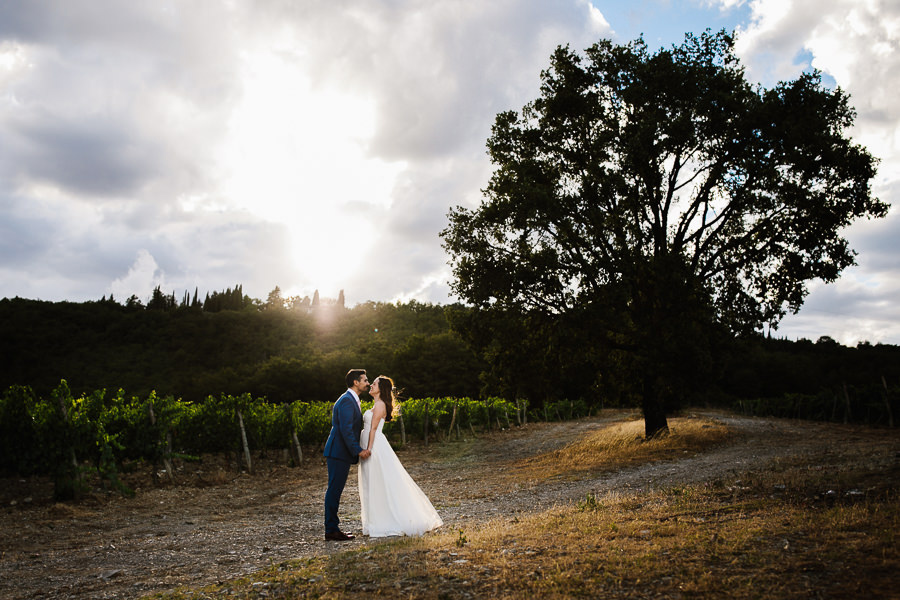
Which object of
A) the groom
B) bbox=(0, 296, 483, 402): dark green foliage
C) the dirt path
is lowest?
the dirt path

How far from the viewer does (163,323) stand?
8462 centimetres

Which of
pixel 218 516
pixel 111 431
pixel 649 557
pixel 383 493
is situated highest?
pixel 111 431

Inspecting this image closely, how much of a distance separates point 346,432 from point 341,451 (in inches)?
10.8

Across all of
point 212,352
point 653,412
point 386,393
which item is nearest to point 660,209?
point 653,412

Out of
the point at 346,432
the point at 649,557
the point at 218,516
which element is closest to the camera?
the point at 649,557

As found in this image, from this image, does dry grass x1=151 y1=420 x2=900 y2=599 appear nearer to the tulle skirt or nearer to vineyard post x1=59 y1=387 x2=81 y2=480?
the tulle skirt

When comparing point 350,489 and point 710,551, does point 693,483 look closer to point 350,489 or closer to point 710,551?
point 710,551

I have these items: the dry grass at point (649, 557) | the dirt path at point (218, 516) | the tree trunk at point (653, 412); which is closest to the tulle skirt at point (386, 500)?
the dirt path at point (218, 516)

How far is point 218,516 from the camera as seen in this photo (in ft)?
35.3

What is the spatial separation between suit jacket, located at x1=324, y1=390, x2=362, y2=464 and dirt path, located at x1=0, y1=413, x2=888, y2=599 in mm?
1099

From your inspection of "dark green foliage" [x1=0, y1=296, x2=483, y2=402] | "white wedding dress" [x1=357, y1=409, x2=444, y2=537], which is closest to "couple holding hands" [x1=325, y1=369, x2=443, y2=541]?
"white wedding dress" [x1=357, y1=409, x2=444, y2=537]

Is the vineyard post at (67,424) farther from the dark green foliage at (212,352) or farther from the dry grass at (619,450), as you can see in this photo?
the dark green foliage at (212,352)

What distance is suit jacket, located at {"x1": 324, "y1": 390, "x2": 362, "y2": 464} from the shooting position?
713cm

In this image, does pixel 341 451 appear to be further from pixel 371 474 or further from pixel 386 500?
pixel 386 500
